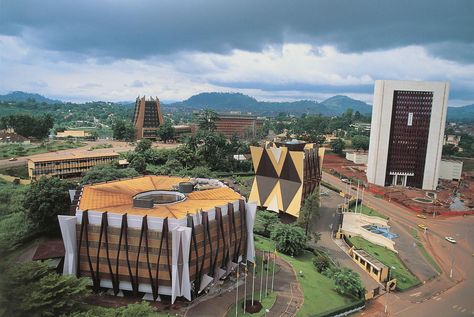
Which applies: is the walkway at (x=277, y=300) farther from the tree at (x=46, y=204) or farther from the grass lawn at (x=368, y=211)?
the grass lawn at (x=368, y=211)

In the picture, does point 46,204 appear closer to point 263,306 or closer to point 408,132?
point 263,306

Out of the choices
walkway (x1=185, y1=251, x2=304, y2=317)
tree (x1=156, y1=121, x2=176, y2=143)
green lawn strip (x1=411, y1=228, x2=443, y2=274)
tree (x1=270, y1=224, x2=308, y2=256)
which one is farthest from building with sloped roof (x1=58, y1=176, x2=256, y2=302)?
tree (x1=156, y1=121, x2=176, y2=143)

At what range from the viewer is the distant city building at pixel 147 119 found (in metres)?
148

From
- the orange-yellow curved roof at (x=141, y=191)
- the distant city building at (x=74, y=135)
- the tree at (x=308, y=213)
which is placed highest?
the orange-yellow curved roof at (x=141, y=191)

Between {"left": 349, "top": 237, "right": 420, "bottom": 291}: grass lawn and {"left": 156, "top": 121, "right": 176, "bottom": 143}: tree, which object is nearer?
{"left": 349, "top": 237, "right": 420, "bottom": 291}: grass lawn

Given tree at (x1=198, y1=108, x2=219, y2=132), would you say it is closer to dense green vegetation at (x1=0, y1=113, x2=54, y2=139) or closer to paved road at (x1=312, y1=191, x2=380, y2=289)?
paved road at (x1=312, y1=191, x2=380, y2=289)

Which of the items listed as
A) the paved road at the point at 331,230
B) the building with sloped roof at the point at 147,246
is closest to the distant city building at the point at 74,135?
the paved road at the point at 331,230

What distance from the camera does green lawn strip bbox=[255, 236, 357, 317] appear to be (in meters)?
38.4

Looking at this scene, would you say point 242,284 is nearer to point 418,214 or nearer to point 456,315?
point 456,315

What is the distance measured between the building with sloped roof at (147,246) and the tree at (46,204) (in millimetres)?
9952

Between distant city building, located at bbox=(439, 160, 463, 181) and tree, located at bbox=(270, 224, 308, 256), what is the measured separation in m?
78.5

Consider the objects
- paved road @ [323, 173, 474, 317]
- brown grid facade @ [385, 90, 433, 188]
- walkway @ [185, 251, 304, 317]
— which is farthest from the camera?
brown grid facade @ [385, 90, 433, 188]

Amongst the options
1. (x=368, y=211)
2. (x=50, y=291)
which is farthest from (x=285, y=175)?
(x=50, y=291)

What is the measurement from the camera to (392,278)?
48.0 m
